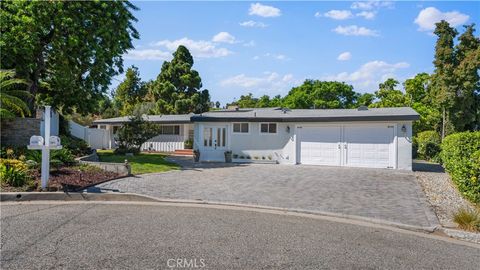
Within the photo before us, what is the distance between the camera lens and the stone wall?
13.5 m

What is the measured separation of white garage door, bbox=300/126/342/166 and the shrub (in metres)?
11.4

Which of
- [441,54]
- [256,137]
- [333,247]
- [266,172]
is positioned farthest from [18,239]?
[441,54]

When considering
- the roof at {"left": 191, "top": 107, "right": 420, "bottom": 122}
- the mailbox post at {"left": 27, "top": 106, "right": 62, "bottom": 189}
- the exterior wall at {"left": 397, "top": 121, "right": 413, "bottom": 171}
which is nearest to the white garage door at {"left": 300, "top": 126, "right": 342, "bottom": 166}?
the roof at {"left": 191, "top": 107, "right": 420, "bottom": 122}

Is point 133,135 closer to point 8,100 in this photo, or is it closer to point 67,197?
point 8,100

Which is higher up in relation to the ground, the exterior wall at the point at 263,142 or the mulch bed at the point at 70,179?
the exterior wall at the point at 263,142

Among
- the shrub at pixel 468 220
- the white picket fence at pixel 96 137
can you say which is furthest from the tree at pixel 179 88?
the shrub at pixel 468 220

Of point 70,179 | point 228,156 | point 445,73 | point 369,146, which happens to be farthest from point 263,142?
point 445,73

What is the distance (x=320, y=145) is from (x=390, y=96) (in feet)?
84.2

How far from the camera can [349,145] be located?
60.8 ft

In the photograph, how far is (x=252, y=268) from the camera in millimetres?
4715

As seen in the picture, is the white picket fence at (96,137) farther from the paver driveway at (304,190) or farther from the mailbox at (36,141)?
the mailbox at (36,141)

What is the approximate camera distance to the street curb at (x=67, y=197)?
345 inches

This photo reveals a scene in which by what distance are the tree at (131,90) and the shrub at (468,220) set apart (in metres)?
41.2

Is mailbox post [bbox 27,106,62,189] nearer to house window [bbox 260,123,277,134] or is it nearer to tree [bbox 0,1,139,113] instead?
tree [bbox 0,1,139,113]
